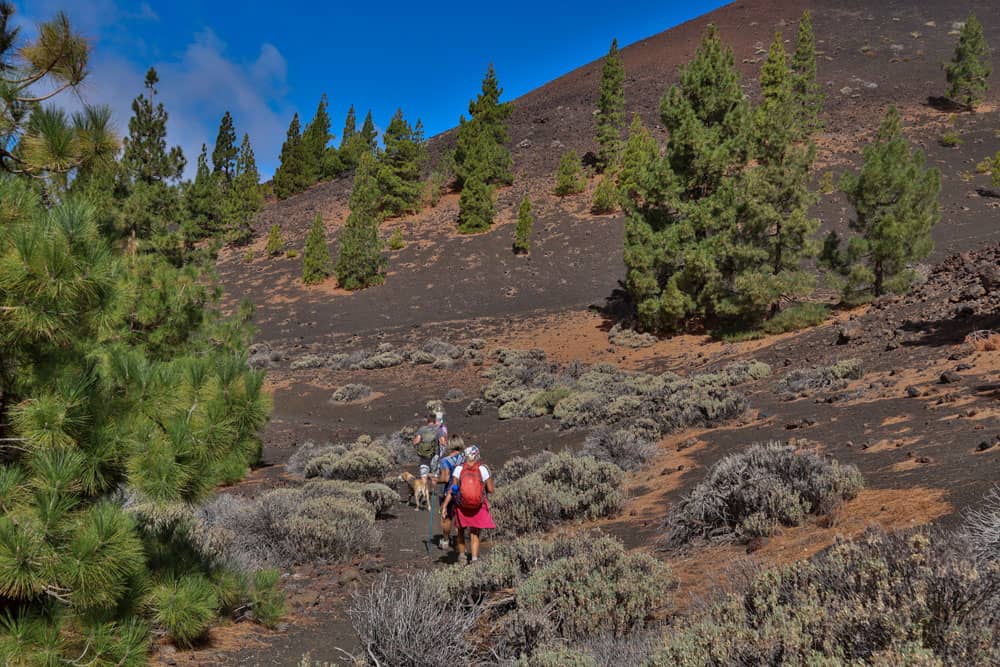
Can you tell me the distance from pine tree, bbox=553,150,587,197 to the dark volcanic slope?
2.53 feet

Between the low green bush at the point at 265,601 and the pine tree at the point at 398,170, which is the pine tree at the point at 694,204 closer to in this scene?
the low green bush at the point at 265,601

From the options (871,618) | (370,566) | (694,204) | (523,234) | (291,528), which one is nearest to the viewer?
(871,618)

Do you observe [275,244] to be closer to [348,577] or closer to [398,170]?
[398,170]

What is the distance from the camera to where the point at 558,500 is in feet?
24.4

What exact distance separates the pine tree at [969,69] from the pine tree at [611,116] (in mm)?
22794

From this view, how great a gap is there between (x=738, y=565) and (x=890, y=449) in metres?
3.97

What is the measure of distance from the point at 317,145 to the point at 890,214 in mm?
64722

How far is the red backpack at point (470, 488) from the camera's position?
20.4 feet

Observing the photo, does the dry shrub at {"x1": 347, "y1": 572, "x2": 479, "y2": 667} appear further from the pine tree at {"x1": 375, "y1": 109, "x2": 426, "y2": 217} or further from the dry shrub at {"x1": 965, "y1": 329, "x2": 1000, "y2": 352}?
the pine tree at {"x1": 375, "y1": 109, "x2": 426, "y2": 217}

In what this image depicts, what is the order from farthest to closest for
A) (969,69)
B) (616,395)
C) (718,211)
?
1. (969,69)
2. (718,211)
3. (616,395)

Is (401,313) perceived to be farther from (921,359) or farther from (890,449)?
(890,449)

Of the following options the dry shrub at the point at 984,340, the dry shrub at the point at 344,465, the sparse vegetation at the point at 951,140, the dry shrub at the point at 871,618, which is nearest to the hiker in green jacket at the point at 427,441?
the dry shrub at the point at 344,465

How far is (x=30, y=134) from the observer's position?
11.8 feet

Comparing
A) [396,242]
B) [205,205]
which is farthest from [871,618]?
[205,205]
